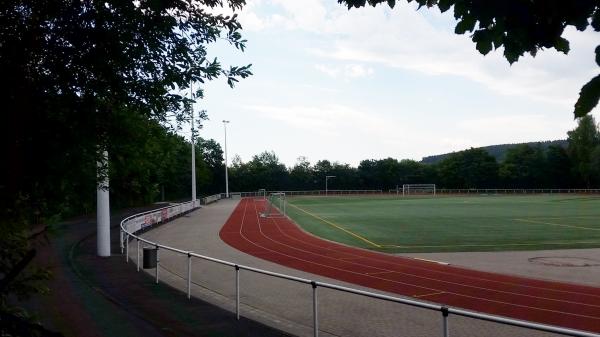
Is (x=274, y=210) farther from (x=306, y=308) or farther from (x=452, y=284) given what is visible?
(x=306, y=308)

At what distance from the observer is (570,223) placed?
35.7 m

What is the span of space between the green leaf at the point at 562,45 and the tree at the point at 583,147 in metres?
127

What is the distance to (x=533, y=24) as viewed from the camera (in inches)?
124

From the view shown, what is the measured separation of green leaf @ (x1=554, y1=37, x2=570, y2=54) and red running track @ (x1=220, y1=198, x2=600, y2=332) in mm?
8548

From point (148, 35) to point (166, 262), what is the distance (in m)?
14.7

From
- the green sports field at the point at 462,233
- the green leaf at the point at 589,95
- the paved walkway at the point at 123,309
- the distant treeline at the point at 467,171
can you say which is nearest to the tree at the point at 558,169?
the distant treeline at the point at 467,171

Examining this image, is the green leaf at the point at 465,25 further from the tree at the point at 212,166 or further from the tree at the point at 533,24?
the tree at the point at 212,166

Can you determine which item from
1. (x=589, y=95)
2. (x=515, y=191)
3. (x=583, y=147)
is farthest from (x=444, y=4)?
(x=583, y=147)

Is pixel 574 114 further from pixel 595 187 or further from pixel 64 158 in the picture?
pixel 595 187

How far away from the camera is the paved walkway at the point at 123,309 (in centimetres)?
913

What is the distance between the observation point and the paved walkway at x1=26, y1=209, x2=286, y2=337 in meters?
9.13

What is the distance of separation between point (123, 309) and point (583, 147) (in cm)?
13345

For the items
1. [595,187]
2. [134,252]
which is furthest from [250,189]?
[134,252]

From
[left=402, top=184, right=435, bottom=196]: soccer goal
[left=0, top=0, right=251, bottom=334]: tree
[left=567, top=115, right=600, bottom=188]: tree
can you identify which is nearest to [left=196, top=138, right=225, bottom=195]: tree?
[left=402, top=184, right=435, bottom=196]: soccer goal
